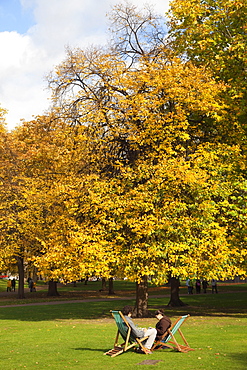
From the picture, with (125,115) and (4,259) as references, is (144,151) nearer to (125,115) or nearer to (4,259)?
(125,115)

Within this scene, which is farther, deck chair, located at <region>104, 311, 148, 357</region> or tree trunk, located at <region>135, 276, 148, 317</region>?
Result: tree trunk, located at <region>135, 276, 148, 317</region>

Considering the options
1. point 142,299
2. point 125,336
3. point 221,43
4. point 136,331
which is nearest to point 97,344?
point 125,336

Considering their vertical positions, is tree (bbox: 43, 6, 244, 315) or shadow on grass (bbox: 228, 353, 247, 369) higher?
tree (bbox: 43, 6, 244, 315)

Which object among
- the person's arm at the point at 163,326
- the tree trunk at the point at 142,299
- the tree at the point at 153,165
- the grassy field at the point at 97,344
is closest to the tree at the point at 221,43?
the tree at the point at 153,165

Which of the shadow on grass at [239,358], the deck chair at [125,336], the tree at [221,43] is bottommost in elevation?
the shadow on grass at [239,358]

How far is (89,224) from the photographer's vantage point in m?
21.3

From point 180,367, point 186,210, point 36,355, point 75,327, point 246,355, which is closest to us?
point 180,367

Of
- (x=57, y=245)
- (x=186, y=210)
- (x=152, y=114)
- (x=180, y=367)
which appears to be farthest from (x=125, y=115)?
(x=180, y=367)

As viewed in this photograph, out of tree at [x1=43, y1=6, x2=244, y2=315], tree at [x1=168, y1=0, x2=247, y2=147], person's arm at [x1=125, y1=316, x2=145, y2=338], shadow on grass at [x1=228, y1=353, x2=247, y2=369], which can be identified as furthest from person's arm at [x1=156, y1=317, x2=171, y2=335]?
tree at [x1=168, y1=0, x2=247, y2=147]

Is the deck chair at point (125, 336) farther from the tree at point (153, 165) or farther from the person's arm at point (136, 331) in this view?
the tree at point (153, 165)

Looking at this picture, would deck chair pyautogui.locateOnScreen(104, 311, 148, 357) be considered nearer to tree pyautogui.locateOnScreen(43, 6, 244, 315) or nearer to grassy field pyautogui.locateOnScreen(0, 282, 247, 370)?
grassy field pyautogui.locateOnScreen(0, 282, 247, 370)

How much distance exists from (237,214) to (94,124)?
23.3ft

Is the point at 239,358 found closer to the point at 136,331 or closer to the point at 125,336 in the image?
the point at 136,331

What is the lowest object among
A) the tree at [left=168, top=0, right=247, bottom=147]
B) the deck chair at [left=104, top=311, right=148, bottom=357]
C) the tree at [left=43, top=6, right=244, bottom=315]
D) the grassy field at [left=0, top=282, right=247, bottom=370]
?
the grassy field at [left=0, top=282, right=247, bottom=370]
